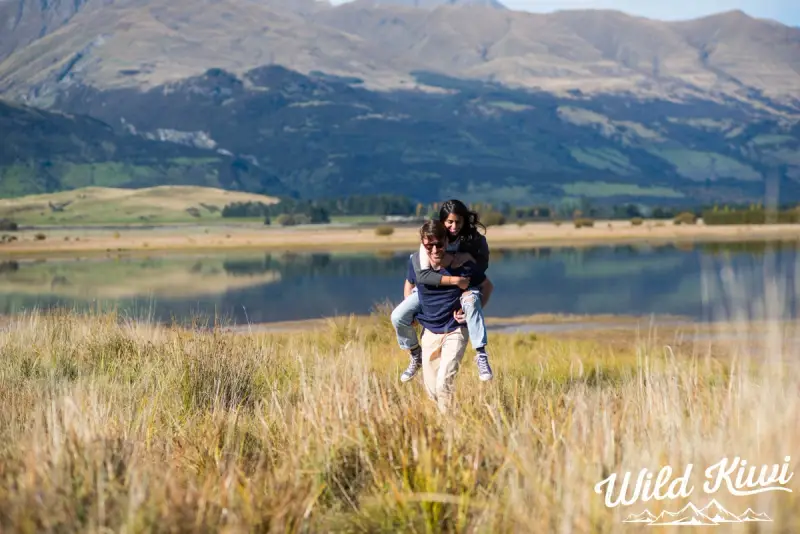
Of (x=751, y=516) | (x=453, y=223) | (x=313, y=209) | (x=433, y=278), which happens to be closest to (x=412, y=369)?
(x=433, y=278)

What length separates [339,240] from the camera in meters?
68.9

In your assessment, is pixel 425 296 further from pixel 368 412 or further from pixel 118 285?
pixel 118 285

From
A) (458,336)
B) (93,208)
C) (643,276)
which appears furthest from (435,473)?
(93,208)

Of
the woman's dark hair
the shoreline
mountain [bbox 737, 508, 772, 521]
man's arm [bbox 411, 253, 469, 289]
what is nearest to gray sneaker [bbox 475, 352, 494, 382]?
man's arm [bbox 411, 253, 469, 289]

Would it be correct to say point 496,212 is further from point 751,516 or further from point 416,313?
point 751,516

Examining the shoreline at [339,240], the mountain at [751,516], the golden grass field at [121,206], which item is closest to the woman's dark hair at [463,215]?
the mountain at [751,516]

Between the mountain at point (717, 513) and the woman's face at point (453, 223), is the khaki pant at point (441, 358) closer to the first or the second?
the woman's face at point (453, 223)

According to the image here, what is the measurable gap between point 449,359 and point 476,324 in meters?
0.33

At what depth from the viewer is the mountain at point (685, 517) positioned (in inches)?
181

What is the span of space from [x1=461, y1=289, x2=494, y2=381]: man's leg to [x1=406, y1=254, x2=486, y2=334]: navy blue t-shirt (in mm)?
102

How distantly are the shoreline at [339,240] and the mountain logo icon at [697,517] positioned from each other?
183 feet

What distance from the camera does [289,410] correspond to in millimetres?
7262

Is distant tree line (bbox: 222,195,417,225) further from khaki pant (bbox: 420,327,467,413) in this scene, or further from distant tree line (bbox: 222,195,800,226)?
khaki pant (bbox: 420,327,467,413)

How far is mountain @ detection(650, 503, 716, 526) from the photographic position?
15.1ft
